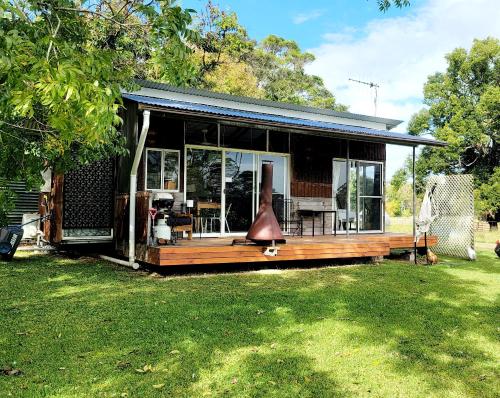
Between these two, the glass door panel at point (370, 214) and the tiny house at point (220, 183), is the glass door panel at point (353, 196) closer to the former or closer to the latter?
the tiny house at point (220, 183)

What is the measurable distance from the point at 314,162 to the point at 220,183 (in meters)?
2.76

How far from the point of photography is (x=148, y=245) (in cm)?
726

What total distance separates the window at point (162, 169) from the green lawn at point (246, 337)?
3071 millimetres

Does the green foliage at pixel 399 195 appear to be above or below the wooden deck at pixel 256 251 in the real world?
above

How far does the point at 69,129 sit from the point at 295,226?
342 inches

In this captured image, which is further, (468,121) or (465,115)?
(465,115)

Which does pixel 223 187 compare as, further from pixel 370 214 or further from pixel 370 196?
pixel 370 214

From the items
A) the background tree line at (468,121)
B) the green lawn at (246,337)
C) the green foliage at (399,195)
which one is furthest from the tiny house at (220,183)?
the green foliage at (399,195)

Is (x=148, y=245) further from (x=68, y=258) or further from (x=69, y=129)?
(x=69, y=129)

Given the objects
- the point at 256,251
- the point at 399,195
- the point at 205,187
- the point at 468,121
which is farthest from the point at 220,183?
the point at 399,195

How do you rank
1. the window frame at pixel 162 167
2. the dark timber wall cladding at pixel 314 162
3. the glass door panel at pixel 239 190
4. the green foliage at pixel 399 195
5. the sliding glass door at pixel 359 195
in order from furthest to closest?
1. the green foliage at pixel 399 195
2. the sliding glass door at pixel 359 195
3. the dark timber wall cladding at pixel 314 162
4. the glass door panel at pixel 239 190
5. the window frame at pixel 162 167

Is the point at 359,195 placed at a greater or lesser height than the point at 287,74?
lesser

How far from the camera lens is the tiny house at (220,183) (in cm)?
763

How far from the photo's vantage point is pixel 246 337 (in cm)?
393
